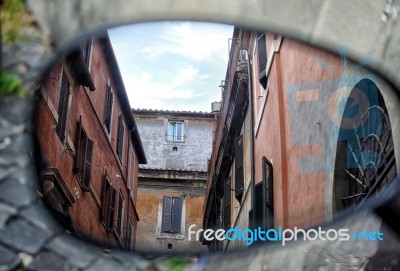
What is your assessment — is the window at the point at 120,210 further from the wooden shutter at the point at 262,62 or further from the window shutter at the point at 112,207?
the wooden shutter at the point at 262,62

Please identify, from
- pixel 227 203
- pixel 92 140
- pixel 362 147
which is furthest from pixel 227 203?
pixel 362 147

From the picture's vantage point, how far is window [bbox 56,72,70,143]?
9531mm

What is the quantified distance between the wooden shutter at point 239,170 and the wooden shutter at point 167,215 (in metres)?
11.7

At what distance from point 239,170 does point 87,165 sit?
124 inches

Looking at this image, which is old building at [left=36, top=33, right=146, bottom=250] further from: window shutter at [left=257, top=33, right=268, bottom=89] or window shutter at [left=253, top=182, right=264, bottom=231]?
window shutter at [left=257, top=33, right=268, bottom=89]

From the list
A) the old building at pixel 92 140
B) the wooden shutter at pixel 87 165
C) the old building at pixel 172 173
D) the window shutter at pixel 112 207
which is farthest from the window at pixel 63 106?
the old building at pixel 172 173

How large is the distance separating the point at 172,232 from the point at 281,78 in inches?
671

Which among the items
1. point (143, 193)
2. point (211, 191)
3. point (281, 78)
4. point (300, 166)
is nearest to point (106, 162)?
point (211, 191)

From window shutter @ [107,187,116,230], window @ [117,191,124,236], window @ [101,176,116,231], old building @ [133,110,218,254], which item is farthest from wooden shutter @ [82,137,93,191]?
old building @ [133,110,218,254]

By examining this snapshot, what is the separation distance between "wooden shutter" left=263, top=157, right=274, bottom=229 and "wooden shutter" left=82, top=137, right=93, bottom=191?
3692 mm

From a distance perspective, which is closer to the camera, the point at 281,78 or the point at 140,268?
the point at 140,268

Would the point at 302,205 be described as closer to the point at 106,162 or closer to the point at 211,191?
the point at 106,162

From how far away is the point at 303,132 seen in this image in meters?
7.21

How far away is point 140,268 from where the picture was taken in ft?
9.51
